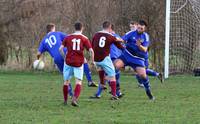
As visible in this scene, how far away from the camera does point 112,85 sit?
13672 millimetres

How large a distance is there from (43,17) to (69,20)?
1.47 metres

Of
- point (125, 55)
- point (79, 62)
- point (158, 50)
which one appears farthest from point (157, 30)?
point (79, 62)

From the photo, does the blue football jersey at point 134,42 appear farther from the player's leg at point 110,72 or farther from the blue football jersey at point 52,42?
the blue football jersey at point 52,42

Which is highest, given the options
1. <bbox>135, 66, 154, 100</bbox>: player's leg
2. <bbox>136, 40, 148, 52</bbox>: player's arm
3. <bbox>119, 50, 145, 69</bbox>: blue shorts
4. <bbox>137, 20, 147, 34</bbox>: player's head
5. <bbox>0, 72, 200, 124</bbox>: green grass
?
<bbox>137, 20, 147, 34</bbox>: player's head

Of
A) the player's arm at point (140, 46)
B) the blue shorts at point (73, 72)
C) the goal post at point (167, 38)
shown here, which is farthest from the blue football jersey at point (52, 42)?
the goal post at point (167, 38)

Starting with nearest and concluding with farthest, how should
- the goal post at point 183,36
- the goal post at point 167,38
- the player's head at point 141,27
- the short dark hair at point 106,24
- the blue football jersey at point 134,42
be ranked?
the player's head at point 141,27
the blue football jersey at point 134,42
the short dark hair at point 106,24
the goal post at point 167,38
the goal post at point 183,36

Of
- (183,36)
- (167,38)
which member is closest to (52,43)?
(167,38)

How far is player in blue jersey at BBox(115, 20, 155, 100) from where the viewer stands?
44.1 ft

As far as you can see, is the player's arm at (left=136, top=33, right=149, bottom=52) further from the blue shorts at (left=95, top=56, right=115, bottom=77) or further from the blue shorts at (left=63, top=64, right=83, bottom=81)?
the blue shorts at (left=63, top=64, right=83, bottom=81)

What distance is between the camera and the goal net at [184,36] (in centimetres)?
2259

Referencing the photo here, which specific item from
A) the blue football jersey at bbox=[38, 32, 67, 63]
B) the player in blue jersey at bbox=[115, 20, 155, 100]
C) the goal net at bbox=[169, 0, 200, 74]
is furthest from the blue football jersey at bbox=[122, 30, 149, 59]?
the goal net at bbox=[169, 0, 200, 74]

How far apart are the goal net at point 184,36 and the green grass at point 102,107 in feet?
15.7

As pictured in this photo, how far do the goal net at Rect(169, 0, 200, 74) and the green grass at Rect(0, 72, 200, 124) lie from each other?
4790 millimetres

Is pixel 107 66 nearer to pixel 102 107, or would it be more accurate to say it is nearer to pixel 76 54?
pixel 76 54
